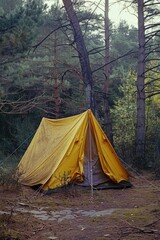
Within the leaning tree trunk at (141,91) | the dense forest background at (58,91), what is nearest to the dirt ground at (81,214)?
the leaning tree trunk at (141,91)

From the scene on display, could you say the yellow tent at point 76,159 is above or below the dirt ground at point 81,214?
above

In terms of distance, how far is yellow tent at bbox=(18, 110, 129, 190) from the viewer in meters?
8.87

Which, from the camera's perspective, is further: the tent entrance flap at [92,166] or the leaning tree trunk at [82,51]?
the leaning tree trunk at [82,51]

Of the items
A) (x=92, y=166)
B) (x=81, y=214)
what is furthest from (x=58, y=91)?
(x=81, y=214)

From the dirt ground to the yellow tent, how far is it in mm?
382

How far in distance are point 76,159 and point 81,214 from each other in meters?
2.45

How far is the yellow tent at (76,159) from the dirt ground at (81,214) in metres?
0.38

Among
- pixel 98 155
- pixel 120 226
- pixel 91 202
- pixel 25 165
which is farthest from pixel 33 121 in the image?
pixel 120 226

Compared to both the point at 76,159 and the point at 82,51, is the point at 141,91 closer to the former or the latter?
the point at 82,51

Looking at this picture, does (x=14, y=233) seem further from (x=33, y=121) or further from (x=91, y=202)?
(x=33, y=121)

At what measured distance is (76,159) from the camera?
9.09m

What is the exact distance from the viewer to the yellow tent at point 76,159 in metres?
8.87

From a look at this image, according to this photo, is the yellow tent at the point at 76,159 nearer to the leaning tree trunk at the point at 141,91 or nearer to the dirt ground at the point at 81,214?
the dirt ground at the point at 81,214

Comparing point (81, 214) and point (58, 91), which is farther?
point (58, 91)
